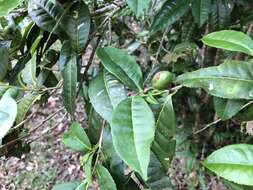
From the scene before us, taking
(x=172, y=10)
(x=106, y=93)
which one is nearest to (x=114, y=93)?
(x=106, y=93)

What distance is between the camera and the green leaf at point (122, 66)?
73 cm

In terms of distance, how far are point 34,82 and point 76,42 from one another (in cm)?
12

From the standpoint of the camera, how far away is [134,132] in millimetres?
589

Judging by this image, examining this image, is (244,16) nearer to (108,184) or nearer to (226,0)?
(226,0)

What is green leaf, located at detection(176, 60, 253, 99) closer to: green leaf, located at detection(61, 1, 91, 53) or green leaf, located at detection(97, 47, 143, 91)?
green leaf, located at detection(97, 47, 143, 91)

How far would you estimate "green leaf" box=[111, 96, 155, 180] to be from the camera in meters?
0.55

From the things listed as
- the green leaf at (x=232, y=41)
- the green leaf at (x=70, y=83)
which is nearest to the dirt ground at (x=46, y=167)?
the green leaf at (x=70, y=83)

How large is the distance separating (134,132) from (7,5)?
29cm

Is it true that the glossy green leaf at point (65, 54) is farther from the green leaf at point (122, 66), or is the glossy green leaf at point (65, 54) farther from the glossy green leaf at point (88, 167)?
the glossy green leaf at point (88, 167)

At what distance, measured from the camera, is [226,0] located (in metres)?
1.05

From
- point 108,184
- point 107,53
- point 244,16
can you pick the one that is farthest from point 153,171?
point 244,16

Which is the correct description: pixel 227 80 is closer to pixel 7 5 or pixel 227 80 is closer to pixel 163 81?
pixel 163 81

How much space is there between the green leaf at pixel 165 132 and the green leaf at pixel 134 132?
3.2 inches

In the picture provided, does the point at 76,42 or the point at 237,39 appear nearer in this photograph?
the point at 237,39
